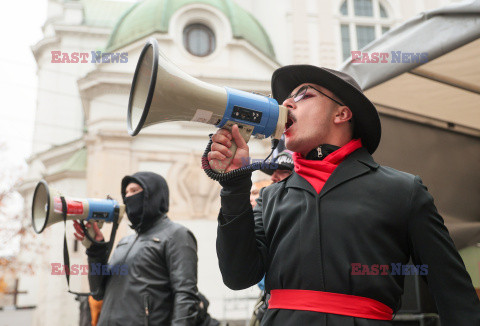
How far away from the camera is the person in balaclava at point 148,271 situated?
370 cm

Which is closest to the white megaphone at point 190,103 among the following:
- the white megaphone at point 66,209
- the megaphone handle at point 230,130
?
the megaphone handle at point 230,130

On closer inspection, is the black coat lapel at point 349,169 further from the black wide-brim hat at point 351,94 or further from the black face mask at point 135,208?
the black face mask at point 135,208

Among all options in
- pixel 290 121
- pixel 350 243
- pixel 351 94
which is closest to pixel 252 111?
pixel 290 121

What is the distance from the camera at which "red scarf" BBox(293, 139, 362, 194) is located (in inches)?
81.9

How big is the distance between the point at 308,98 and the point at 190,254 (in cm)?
212

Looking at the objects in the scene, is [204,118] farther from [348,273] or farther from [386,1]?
[386,1]

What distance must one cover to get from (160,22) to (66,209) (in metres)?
13.4

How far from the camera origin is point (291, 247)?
1.96 m

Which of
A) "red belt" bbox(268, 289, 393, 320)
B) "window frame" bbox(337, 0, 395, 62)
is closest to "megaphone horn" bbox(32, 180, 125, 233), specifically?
"red belt" bbox(268, 289, 393, 320)

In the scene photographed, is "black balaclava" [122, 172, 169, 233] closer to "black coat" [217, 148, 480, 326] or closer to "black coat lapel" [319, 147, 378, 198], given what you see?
"black coat" [217, 148, 480, 326]

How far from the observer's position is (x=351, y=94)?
2.23m

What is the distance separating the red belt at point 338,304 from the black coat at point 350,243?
0.07ft

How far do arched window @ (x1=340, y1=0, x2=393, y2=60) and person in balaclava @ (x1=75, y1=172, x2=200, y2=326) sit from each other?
1851 cm

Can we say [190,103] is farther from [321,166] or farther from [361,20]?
[361,20]
